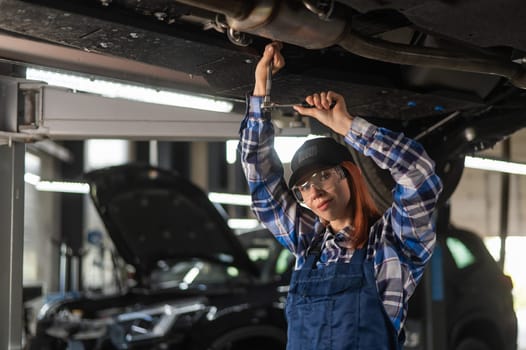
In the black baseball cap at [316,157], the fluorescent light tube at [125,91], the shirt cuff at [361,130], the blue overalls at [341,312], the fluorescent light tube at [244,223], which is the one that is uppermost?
the fluorescent light tube at [125,91]

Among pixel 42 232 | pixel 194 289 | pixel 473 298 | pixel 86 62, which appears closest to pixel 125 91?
pixel 86 62

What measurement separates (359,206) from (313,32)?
696mm

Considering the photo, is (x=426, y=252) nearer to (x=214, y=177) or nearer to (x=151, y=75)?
(x=151, y=75)

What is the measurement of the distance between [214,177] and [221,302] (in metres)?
10.5

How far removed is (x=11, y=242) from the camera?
10.6ft

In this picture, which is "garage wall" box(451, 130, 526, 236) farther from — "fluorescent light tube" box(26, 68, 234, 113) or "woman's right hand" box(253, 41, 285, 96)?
"woman's right hand" box(253, 41, 285, 96)

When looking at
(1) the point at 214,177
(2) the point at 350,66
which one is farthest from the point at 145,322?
(1) the point at 214,177

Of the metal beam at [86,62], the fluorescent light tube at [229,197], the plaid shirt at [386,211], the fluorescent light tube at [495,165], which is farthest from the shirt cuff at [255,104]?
the fluorescent light tube at [229,197]

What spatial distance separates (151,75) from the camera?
3.33 metres

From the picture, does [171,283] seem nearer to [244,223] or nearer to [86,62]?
[86,62]

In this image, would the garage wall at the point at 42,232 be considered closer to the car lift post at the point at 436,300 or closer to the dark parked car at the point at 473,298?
the dark parked car at the point at 473,298

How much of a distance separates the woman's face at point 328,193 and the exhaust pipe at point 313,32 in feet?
1.44

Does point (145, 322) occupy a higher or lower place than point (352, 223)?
lower

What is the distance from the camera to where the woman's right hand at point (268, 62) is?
2.49 meters
